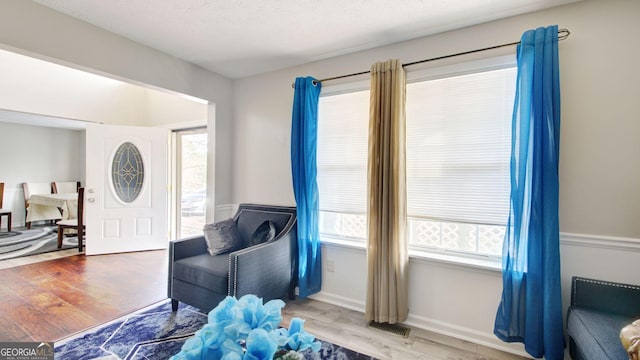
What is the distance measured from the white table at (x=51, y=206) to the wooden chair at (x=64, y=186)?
65 cm

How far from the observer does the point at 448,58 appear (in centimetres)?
228

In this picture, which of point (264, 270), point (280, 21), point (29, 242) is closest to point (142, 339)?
point (264, 270)

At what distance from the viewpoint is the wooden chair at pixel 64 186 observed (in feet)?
23.0

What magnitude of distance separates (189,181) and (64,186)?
511 cm

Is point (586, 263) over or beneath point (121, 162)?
beneath

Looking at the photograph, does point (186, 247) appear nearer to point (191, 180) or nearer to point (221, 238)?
point (221, 238)

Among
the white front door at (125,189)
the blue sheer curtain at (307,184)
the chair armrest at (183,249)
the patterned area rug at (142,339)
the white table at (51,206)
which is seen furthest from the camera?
the white table at (51,206)

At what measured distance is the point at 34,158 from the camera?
6.80 metres

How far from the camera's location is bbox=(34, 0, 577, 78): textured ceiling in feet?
6.55

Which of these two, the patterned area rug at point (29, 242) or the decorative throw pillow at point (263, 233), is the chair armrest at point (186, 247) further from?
the patterned area rug at point (29, 242)

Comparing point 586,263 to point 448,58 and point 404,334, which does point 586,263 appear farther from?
point 448,58

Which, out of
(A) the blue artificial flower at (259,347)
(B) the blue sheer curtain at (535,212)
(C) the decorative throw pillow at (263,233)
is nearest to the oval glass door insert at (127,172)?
(C) the decorative throw pillow at (263,233)

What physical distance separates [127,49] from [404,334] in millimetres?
3471

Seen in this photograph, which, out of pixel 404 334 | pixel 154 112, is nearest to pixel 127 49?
pixel 154 112
